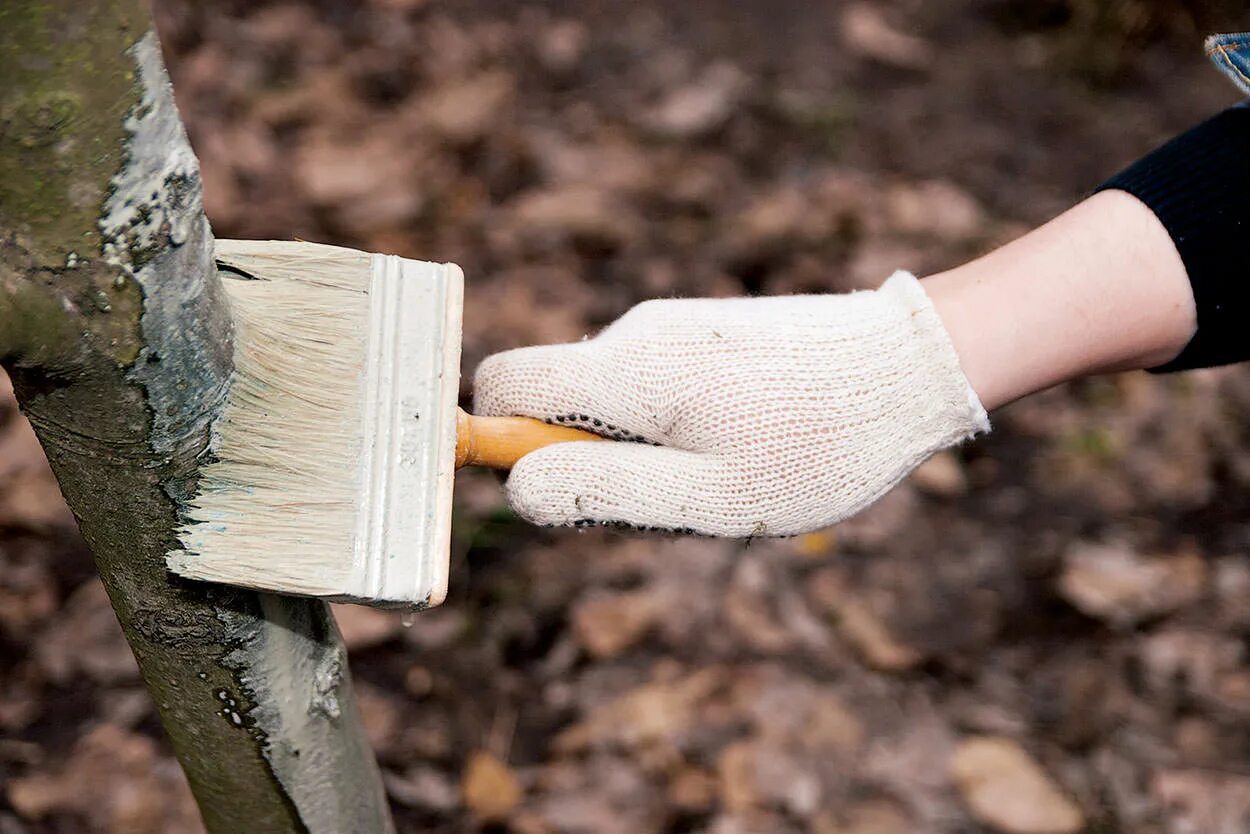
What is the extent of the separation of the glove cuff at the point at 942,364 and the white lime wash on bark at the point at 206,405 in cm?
60

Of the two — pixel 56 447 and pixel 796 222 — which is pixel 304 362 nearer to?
pixel 56 447

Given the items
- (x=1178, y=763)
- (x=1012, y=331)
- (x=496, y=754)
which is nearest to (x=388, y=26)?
(x=496, y=754)

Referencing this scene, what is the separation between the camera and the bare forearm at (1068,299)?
3.37ft

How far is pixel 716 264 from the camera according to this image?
2102 mm

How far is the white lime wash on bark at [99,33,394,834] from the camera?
59 cm

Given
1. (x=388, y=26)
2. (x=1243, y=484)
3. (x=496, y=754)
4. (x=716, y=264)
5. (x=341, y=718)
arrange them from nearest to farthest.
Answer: (x=341, y=718) → (x=496, y=754) → (x=1243, y=484) → (x=716, y=264) → (x=388, y=26)

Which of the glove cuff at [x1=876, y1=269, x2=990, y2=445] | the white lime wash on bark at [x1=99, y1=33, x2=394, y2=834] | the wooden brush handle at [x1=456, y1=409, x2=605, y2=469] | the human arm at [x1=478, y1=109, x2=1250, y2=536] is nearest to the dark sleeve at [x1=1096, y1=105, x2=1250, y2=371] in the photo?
the human arm at [x1=478, y1=109, x2=1250, y2=536]

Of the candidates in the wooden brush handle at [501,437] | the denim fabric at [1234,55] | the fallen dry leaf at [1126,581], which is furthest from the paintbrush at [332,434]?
the fallen dry leaf at [1126,581]

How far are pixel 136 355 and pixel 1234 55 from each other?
103 cm

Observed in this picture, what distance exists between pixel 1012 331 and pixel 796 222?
1.23 metres

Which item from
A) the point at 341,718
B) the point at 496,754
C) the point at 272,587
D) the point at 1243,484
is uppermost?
the point at 272,587

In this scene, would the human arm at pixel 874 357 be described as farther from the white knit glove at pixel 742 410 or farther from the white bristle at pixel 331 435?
the white bristle at pixel 331 435

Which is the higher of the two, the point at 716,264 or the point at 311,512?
the point at 311,512

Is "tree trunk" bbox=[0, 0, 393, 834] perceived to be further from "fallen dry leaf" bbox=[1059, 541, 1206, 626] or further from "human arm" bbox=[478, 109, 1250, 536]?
"fallen dry leaf" bbox=[1059, 541, 1206, 626]
